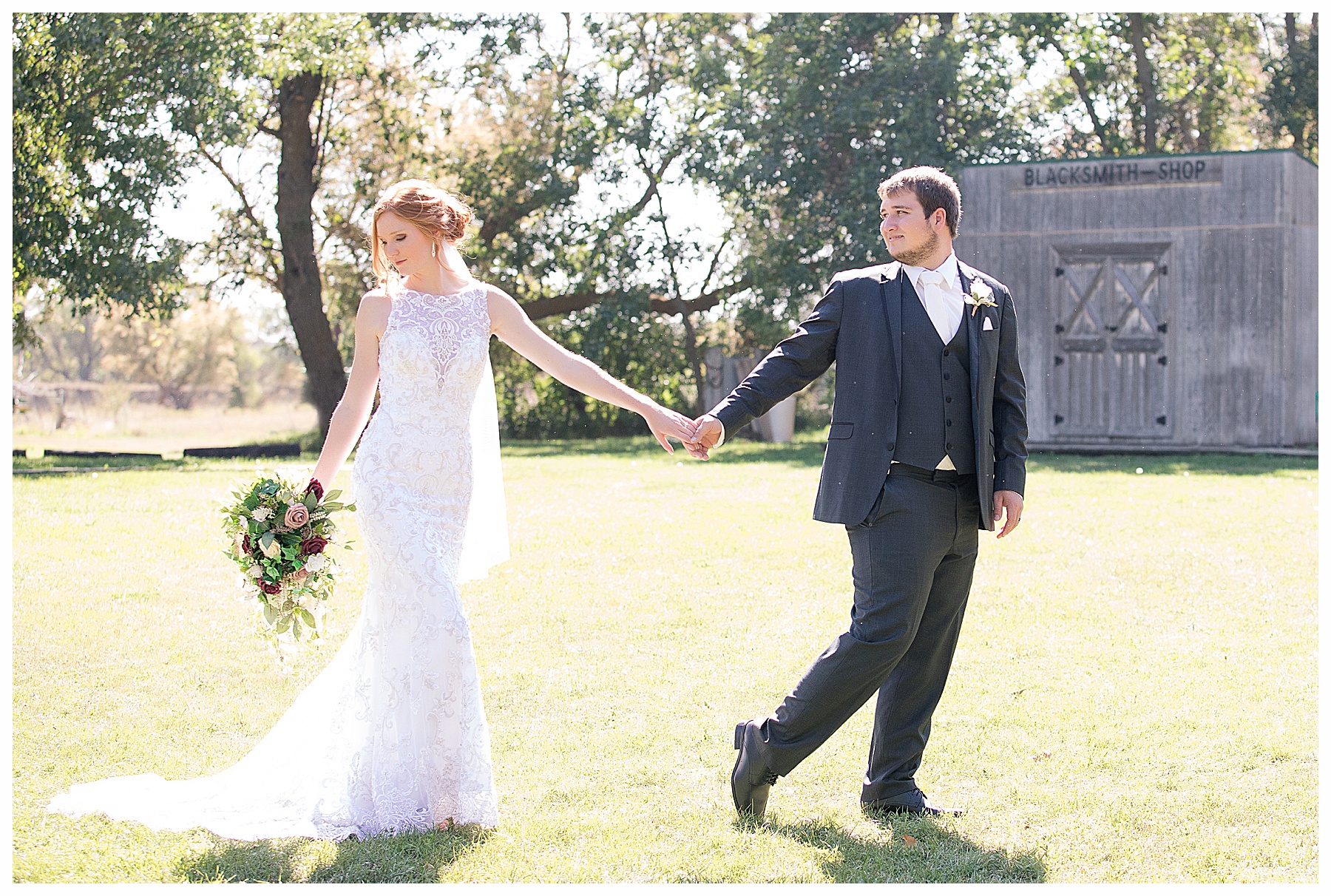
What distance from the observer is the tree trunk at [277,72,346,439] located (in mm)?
24484

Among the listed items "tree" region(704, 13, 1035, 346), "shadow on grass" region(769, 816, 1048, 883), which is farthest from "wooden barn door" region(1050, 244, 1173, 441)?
"shadow on grass" region(769, 816, 1048, 883)

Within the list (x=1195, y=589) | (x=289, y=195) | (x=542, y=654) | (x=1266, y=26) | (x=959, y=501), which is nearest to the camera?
(x=959, y=501)

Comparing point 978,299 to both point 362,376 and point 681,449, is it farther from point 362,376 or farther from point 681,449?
point 681,449

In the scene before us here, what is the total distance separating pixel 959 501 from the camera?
4324 mm

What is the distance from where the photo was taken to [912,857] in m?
4.06

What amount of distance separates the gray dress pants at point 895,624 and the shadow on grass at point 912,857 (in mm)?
209

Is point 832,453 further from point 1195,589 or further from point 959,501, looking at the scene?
point 1195,589

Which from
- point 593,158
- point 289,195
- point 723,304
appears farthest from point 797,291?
point 289,195

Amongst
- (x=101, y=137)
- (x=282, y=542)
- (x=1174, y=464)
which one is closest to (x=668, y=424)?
(x=282, y=542)

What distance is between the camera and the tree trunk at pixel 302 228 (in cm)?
2448

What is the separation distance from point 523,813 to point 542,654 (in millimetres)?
2425

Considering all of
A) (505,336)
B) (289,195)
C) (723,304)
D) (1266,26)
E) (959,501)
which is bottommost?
(959,501)

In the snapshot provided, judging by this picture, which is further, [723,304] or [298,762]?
[723,304]

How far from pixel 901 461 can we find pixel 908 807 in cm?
119
